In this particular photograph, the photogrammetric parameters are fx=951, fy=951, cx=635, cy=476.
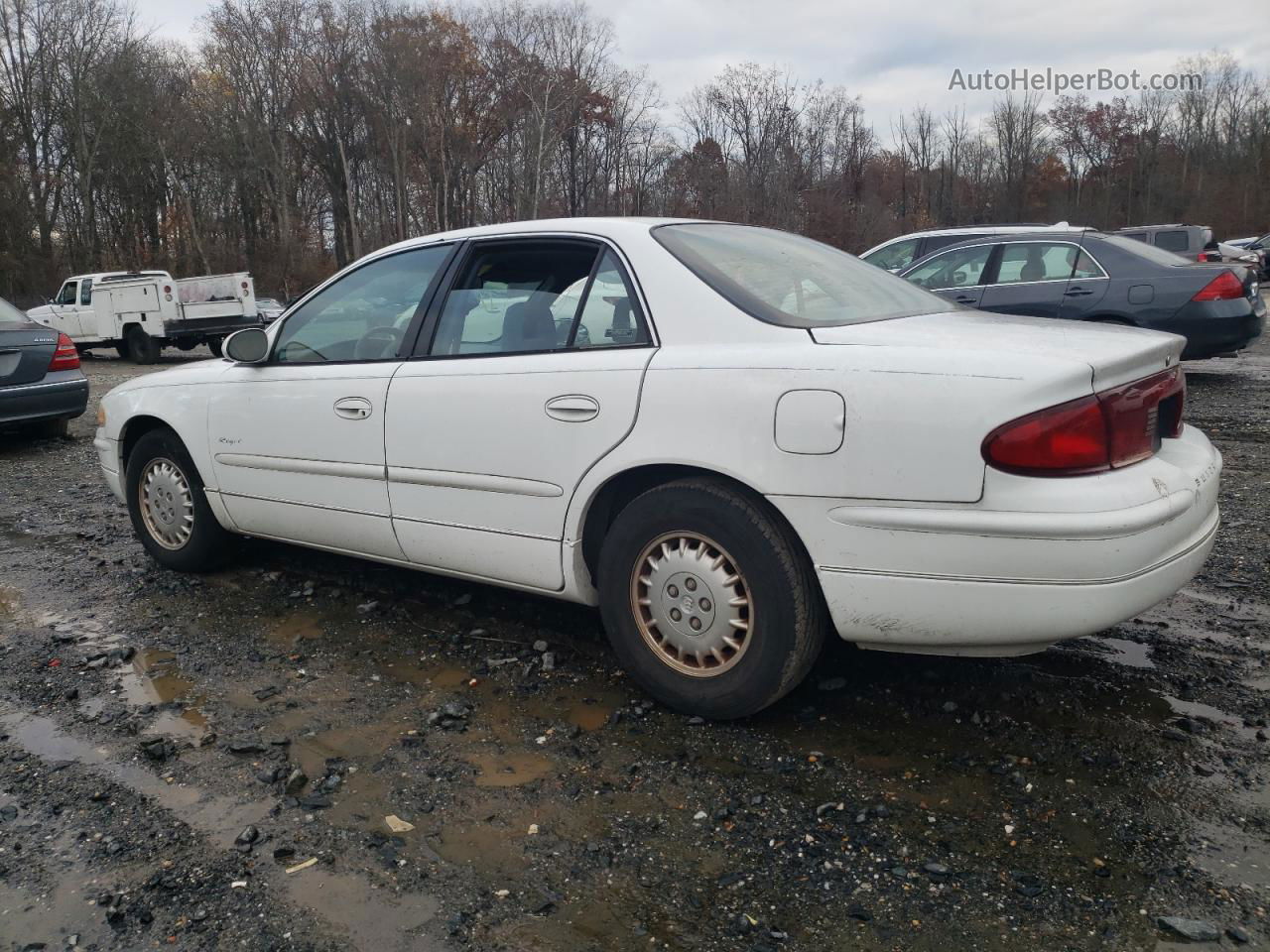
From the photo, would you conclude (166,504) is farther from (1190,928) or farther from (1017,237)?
(1017,237)

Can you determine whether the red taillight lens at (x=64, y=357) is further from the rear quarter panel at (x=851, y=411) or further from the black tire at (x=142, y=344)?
the black tire at (x=142, y=344)

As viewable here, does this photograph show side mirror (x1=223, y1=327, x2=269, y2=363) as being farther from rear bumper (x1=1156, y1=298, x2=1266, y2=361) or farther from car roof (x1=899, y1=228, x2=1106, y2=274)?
rear bumper (x1=1156, y1=298, x2=1266, y2=361)

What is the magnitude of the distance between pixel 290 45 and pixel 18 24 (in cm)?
1205

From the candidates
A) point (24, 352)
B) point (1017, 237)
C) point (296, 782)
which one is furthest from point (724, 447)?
point (24, 352)

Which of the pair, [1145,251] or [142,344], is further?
[142,344]

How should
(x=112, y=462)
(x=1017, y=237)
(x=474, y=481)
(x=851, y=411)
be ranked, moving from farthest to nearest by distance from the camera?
(x=1017, y=237)
(x=112, y=462)
(x=474, y=481)
(x=851, y=411)

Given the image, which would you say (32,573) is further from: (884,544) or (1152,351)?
(1152,351)

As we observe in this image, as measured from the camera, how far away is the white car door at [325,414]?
377cm

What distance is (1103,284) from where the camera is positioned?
9.20 metres

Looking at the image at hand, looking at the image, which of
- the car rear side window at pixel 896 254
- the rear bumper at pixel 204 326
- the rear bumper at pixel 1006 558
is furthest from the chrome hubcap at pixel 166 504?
the rear bumper at pixel 204 326

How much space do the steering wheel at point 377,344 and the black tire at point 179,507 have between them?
127 cm

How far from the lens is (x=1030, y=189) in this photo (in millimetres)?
66188

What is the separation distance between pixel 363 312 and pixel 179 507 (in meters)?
1.55

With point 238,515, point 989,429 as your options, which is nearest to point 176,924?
point 989,429
